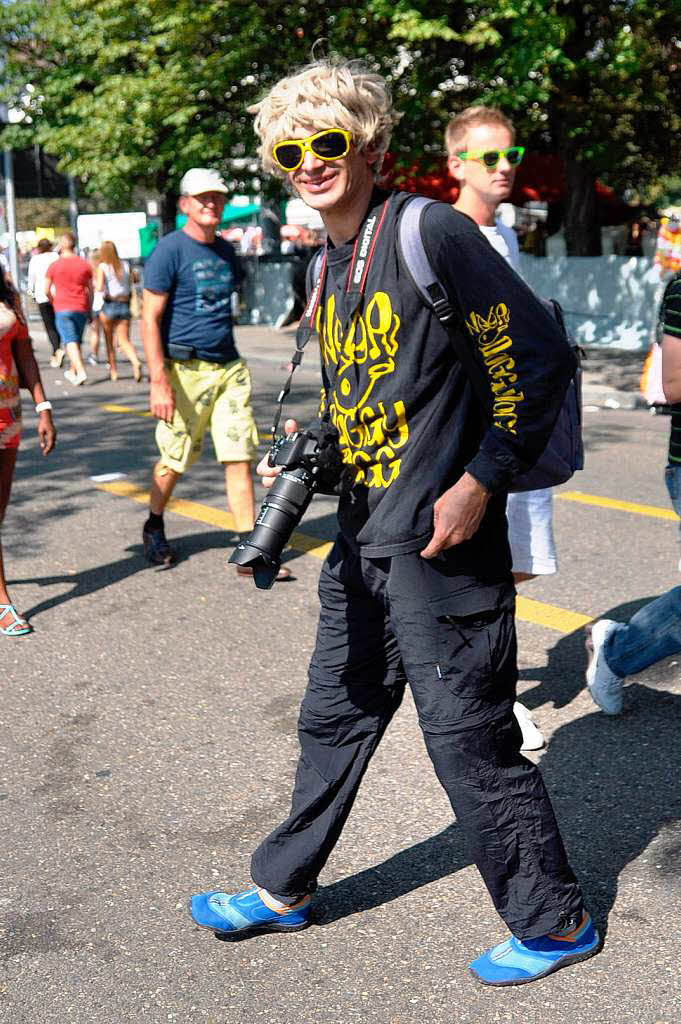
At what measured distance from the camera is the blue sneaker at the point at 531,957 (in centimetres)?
256

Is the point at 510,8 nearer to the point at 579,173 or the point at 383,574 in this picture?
the point at 579,173

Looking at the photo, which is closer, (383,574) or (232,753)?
(383,574)

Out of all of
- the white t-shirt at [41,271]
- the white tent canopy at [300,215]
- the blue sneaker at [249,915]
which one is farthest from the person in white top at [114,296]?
the white tent canopy at [300,215]

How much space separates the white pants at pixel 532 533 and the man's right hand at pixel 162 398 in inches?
95.0

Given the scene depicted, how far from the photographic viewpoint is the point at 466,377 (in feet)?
7.84

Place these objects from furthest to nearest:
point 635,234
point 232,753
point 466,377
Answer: point 635,234, point 232,753, point 466,377

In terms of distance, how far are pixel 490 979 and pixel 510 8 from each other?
12.5 metres

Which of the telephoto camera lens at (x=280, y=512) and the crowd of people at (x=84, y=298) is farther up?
the telephoto camera lens at (x=280, y=512)

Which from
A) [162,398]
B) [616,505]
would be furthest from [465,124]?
[616,505]

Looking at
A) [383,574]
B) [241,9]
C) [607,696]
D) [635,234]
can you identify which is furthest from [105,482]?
[635,234]

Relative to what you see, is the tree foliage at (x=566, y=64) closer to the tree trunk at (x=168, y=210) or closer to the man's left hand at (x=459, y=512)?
the tree trunk at (x=168, y=210)

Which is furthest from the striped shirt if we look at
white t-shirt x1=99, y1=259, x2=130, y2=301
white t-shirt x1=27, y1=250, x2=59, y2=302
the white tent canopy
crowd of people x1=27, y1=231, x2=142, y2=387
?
the white tent canopy

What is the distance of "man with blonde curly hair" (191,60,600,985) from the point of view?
7.49ft

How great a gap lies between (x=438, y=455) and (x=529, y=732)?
170 centimetres
